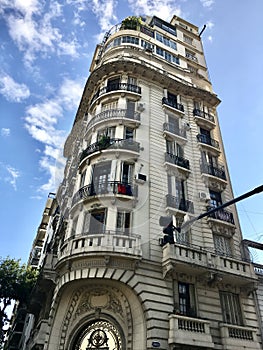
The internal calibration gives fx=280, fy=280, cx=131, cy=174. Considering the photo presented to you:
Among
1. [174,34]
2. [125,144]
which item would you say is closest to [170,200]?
[125,144]

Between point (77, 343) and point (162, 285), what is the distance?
5.14 meters

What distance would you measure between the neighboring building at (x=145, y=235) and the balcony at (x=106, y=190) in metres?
0.08

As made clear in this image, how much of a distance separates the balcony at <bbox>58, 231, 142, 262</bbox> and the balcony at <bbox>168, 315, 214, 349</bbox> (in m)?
3.53

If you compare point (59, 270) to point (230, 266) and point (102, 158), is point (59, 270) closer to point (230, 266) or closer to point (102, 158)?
point (102, 158)

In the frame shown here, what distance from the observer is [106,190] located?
17141 millimetres

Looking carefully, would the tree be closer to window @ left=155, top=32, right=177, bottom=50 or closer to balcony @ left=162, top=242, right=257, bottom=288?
balcony @ left=162, top=242, right=257, bottom=288

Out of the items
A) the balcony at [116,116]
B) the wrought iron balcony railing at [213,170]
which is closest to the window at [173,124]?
the balcony at [116,116]

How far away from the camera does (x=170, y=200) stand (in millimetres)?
18156

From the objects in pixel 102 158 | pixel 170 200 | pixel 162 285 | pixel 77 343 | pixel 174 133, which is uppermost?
pixel 174 133

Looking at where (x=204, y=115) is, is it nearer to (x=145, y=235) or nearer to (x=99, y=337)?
(x=145, y=235)

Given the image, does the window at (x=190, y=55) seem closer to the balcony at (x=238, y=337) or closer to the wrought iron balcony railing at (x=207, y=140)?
the wrought iron balcony railing at (x=207, y=140)

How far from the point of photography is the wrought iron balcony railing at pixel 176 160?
2026cm

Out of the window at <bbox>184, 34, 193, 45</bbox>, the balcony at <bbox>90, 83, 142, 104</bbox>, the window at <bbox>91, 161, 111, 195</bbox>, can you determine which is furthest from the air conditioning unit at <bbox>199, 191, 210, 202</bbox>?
the window at <bbox>184, 34, 193, 45</bbox>

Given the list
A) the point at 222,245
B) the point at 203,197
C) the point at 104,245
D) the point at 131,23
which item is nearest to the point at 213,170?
the point at 203,197
